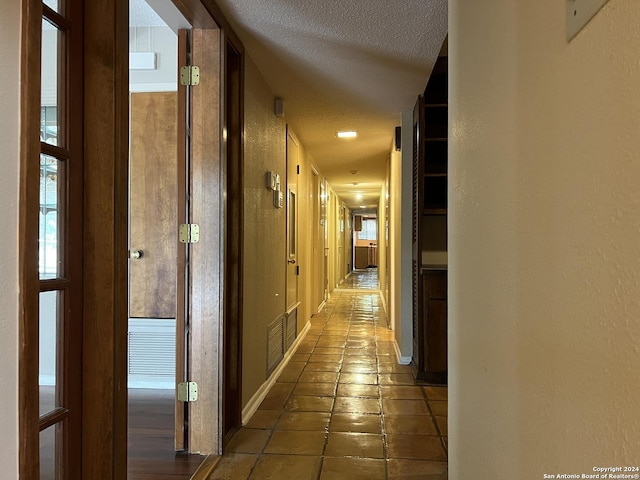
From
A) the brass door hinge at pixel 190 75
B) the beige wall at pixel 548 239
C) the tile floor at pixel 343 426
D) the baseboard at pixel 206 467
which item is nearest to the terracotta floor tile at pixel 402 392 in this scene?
the tile floor at pixel 343 426

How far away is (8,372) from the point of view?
97 centimetres

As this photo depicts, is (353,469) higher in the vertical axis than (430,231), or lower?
lower

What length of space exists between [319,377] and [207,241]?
71.8 inches

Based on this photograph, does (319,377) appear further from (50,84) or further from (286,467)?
(50,84)

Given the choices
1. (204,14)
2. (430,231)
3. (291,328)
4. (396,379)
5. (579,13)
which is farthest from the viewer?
(291,328)

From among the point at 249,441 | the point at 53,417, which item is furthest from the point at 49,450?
the point at 249,441

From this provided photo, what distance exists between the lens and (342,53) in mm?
2633

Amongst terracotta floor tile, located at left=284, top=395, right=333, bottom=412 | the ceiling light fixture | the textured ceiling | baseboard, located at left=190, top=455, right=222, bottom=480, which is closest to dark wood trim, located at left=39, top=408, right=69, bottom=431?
baseboard, located at left=190, top=455, right=222, bottom=480

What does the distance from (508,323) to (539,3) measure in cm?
65

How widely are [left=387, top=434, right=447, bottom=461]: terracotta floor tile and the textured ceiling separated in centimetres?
229

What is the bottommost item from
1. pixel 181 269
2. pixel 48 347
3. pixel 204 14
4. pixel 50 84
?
pixel 48 347

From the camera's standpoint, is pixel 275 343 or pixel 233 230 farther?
pixel 275 343

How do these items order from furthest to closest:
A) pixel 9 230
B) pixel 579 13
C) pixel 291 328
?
pixel 291 328 < pixel 9 230 < pixel 579 13

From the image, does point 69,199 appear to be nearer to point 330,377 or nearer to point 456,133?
point 456,133
